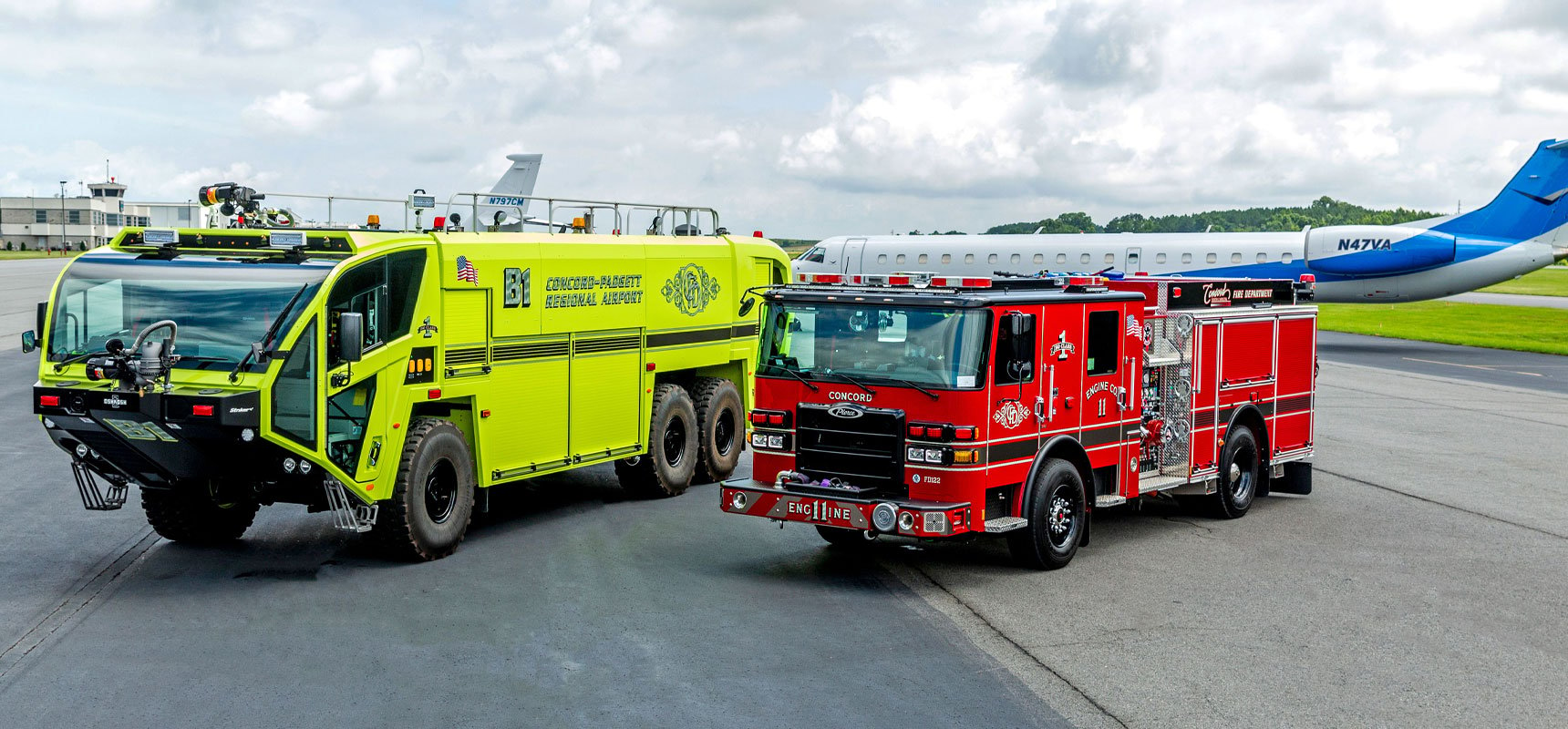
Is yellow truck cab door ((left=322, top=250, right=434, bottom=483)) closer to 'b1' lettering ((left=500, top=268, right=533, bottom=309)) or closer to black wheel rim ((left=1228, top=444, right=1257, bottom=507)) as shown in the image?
'b1' lettering ((left=500, top=268, right=533, bottom=309))

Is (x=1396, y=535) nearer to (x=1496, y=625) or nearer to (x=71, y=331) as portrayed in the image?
(x=1496, y=625)

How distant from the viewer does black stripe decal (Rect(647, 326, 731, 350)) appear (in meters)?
14.6

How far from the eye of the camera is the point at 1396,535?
43.8 ft

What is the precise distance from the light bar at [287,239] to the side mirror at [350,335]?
2.78ft

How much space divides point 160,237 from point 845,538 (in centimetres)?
629

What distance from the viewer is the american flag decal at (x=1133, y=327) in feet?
40.1

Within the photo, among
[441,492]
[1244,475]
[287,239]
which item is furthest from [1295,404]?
[287,239]

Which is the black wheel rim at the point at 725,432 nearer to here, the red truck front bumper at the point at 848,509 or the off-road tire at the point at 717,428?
the off-road tire at the point at 717,428

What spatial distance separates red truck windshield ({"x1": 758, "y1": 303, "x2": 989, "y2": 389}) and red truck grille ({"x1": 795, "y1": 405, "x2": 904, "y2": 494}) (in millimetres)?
312

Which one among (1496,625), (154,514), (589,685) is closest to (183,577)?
(154,514)

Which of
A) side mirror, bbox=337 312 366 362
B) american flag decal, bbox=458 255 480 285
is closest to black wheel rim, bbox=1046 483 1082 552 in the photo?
american flag decal, bbox=458 255 480 285

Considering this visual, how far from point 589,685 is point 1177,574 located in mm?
5571

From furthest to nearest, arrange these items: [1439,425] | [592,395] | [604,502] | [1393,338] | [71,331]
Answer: [1393,338]
[1439,425]
[604,502]
[592,395]
[71,331]

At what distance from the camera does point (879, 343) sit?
11.1 metres
